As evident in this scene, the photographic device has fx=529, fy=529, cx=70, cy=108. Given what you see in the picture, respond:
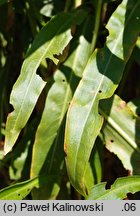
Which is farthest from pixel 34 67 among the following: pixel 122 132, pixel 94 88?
pixel 122 132


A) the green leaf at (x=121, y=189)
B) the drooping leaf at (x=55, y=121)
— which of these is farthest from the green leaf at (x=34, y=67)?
the green leaf at (x=121, y=189)

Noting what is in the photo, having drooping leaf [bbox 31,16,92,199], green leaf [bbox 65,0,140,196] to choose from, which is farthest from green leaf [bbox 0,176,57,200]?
green leaf [bbox 65,0,140,196]

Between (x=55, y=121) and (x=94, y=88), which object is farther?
(x=55, y=121)

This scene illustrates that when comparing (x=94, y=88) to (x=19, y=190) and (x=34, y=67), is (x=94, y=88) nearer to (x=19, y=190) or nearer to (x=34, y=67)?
(x=34, y=67)

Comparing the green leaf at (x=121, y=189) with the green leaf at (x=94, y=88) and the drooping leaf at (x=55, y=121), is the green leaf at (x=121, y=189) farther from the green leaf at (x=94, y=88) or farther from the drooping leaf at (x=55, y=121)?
the drooping leaf at (x=55, y=121)

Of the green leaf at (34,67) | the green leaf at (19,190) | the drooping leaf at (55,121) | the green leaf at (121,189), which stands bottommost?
the green leaf at (121,189)

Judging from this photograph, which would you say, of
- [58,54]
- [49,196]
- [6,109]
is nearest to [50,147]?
[49,196]
